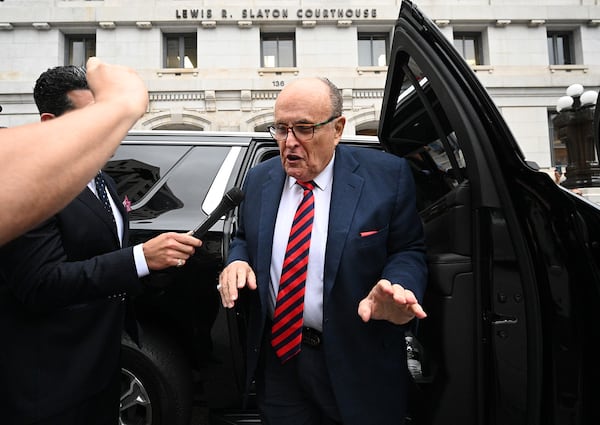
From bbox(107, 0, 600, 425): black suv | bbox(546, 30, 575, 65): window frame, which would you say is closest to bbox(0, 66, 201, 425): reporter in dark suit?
bbox(107, 0, 600, 425): black suv

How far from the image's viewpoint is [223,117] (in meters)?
14.8

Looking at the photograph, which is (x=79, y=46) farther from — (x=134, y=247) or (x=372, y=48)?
(x=134, y=247)

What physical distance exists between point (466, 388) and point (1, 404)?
1.43m

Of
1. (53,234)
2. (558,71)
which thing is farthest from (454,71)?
(558,71)

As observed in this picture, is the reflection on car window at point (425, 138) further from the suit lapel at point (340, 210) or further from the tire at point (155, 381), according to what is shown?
the tire at point (155, 381)

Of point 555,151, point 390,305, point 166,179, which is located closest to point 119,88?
point 390,305

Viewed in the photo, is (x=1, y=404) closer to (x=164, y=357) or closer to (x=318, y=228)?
(x=164, y=357)

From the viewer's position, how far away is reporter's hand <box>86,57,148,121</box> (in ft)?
2.05

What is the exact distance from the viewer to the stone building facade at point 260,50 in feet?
48.0

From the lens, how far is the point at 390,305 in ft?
3.84

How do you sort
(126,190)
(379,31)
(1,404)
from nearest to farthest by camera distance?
1. (1,404)
2. (126,190)
3. (379,31)

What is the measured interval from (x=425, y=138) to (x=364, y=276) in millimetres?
1114

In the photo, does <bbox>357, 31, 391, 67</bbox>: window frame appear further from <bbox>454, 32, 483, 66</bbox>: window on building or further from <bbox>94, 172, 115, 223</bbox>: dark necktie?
<bbox>94, 172, 115, 223</bbox>: dark necktie

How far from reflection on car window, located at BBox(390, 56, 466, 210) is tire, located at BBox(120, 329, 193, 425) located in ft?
5.40
